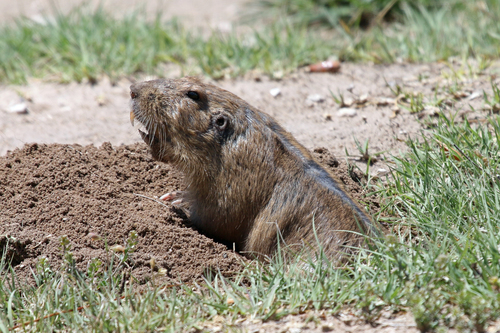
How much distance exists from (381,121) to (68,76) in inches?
134

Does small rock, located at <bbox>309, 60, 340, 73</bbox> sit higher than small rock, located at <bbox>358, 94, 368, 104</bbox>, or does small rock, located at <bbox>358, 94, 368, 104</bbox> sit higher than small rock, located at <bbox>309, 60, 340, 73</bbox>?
small rock, located at <bbox>309, 60, 340, 73</bbox>

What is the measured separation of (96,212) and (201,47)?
127 inches

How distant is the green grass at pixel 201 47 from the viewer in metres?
6.05

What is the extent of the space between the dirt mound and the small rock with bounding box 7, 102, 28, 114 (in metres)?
1.35

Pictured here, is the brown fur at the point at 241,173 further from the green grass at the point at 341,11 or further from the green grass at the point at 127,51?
the green grass at the point at 341,11

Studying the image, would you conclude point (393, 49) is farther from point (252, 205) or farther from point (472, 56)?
point (252, 205)

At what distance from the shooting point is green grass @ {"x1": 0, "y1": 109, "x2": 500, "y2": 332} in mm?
2600

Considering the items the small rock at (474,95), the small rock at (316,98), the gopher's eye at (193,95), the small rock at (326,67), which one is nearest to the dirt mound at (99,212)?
the gopher's eye at (193,95)

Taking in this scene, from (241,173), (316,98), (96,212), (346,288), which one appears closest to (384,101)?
(316,98)

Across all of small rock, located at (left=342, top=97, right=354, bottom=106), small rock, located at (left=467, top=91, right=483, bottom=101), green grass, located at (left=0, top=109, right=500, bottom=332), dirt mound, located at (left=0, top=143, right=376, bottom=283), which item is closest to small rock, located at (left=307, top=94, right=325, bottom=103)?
small rock, located at (left=342, top=97, right=354, bottom=106)

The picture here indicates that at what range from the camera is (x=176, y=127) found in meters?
3.78

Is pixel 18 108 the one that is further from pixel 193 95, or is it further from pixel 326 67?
pixel 326 67

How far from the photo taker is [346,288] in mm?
2807

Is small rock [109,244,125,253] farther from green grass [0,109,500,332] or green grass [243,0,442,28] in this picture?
green grass [243,0,442,28]
